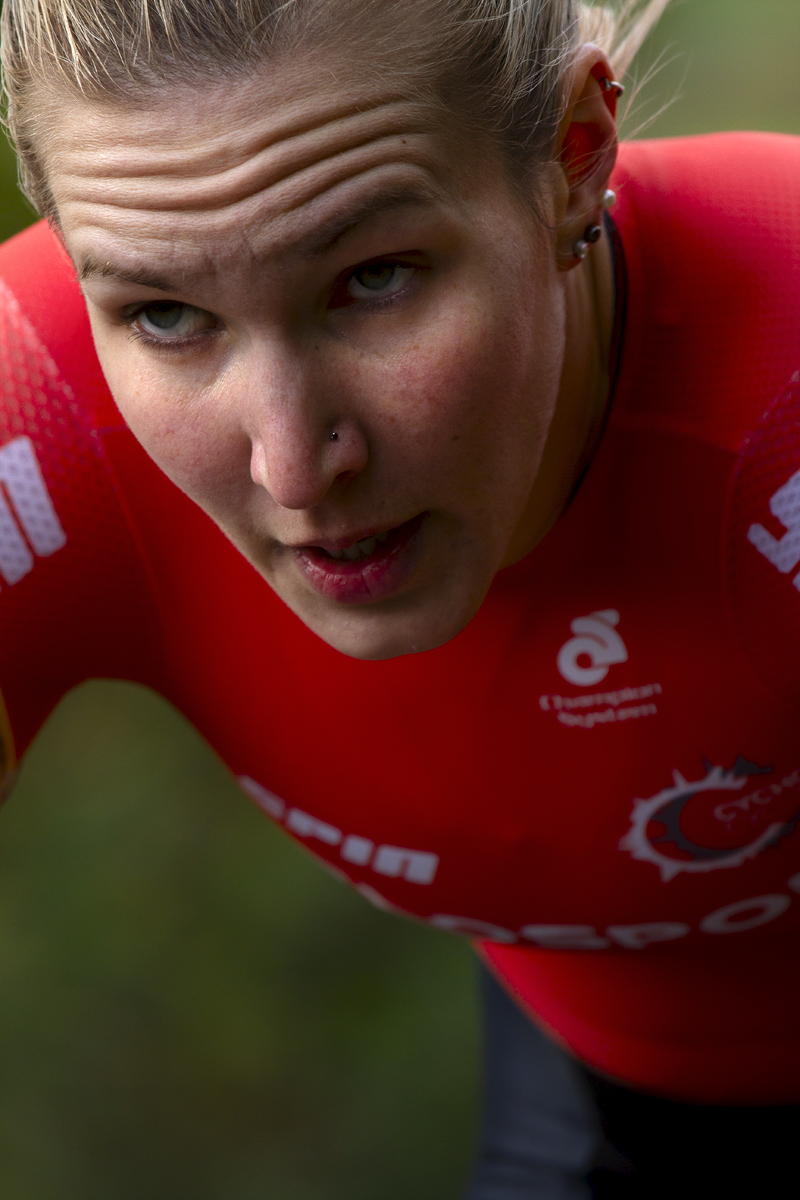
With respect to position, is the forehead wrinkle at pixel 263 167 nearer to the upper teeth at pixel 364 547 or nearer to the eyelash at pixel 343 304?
the eyelash at pixel 343 304

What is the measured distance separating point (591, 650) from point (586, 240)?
0.80ft

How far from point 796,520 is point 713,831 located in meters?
0.21

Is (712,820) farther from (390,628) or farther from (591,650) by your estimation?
(390,628)

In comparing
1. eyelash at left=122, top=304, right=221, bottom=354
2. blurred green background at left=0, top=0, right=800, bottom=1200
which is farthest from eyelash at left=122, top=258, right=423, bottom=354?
blurred green background at left=0, top=0, right=800, bottom=1200

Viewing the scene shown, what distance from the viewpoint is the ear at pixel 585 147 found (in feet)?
2.03

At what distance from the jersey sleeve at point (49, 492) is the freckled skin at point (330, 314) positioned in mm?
149

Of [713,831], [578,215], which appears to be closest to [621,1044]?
[713,831]

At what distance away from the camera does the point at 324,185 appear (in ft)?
1.75

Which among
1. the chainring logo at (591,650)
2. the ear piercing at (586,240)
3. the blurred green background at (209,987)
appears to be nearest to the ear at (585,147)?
the ear piercing at (586,240)

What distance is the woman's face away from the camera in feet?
1.75

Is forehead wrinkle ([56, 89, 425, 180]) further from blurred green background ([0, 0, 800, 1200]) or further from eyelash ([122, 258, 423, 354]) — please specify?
blurred green background ([0, 0, 800, 1200])

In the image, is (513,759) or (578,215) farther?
(513,759)

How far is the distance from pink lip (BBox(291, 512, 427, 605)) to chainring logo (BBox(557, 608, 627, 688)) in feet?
0.54

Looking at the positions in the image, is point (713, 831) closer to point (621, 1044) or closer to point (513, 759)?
point (513, 759)
